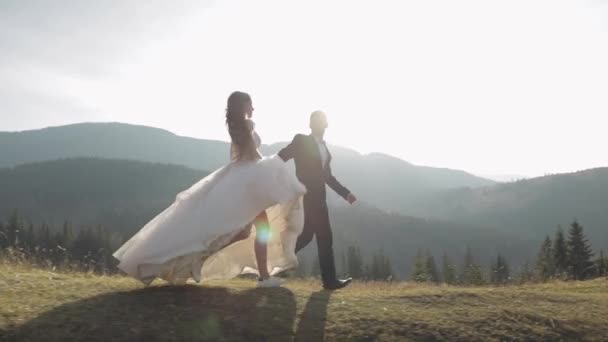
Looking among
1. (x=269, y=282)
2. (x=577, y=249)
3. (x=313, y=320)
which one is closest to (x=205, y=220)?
(x=269, y=282)

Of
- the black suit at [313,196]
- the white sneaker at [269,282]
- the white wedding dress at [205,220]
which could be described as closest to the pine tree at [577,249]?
the black suit at [313,196]

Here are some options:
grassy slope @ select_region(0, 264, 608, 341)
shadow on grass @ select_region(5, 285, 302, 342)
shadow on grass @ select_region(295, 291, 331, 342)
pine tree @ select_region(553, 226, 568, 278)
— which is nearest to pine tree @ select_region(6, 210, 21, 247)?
grassy slope @ select_region(0, 264, 608, 341)

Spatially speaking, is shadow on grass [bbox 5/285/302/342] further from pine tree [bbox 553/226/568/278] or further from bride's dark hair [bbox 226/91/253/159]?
pine tree [bbox 553/226/568/278]

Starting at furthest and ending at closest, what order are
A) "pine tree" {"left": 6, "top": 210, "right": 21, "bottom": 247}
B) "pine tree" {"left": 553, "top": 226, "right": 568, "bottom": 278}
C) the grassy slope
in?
1. "pine tree" {"left": 553, "top": 226, "right": 568, "bottom": 278}
2. "pine tree" {"left": 6, "top": 210, "right": 21, "bottom": 247}
3. the grassy slope

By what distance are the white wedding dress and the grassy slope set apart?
0.39m

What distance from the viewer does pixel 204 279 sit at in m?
8.16

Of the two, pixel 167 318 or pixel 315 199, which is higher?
pixel 315 199

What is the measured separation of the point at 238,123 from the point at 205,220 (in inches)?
64.0

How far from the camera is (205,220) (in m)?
6.92

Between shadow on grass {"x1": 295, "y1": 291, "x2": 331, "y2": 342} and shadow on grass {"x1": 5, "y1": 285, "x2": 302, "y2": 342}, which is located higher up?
shadow on grass {"x1": 5, "y1": 285, "x2": 302, "y2": 342}

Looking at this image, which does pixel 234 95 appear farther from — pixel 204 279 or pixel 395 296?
pixel 395 296

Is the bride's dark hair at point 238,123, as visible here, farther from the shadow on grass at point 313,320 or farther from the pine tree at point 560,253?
the pine tree at point 560,253

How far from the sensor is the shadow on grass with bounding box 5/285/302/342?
5426 mm

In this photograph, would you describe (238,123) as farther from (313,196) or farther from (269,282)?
(269,282)
